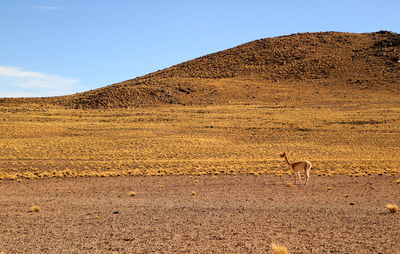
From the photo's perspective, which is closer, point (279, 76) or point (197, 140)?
point (197, 140)

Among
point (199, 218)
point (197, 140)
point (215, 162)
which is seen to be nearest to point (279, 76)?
point (197, 140)

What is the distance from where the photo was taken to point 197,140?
4594 cm

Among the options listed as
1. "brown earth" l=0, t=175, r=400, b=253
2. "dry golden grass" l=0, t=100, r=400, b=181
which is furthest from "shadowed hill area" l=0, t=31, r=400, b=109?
"brown earth" l=0, t=175, r=400, b=253

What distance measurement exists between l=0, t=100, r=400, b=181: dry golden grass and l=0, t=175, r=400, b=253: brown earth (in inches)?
257

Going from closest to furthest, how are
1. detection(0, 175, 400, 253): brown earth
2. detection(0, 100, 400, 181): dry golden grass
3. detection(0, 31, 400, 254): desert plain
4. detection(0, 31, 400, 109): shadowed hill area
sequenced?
detection(0, 175, 400, 253): brown earth
detection(0, 31, 400, 254): desert plain
detection(0, 100, 400, 181): dry golden grass
detection(0, 31, 400, 109): shadowed hill area

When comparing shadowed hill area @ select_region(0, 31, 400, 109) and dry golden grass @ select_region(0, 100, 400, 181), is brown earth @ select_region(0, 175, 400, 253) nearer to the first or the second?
dry golden grass @ select_region(0, 100, 400, 181)

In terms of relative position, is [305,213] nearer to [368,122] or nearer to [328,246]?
[328,246]

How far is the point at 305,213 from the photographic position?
13.1 meters

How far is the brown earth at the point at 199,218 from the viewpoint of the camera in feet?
30.9

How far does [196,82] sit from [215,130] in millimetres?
37227

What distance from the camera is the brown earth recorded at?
30.9ft

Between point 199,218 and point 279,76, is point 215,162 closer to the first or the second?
point 199,218

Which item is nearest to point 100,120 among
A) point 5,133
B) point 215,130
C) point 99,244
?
point 5,133

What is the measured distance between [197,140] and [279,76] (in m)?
52.0
